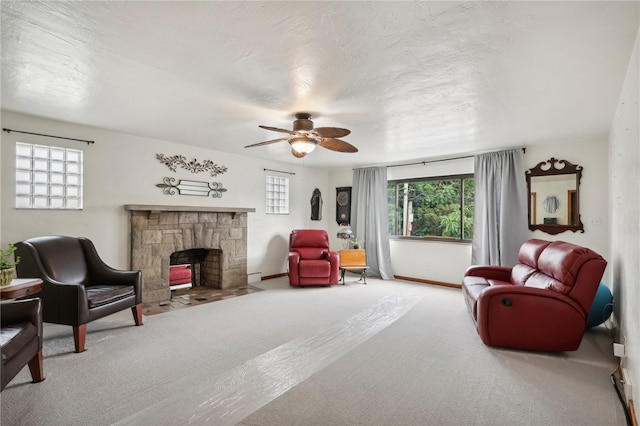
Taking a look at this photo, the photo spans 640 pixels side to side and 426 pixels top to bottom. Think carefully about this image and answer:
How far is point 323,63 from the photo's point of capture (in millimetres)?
2232

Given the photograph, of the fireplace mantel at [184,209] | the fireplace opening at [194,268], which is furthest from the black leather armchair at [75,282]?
the fireplace opening at [194,268]

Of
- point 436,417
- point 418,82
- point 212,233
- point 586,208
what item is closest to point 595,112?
point 586,208

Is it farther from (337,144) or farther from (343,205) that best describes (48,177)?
(343,205)

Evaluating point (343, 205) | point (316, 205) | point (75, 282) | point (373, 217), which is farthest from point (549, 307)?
point (316, 205)

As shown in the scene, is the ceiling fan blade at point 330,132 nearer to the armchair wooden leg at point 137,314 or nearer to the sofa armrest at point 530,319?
the sofa armrest at point 530,319

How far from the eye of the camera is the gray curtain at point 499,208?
4637 mm

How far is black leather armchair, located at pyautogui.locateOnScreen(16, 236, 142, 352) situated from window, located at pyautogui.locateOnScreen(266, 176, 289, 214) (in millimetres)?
3130

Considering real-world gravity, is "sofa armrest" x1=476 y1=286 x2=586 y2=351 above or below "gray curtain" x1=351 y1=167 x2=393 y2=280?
below

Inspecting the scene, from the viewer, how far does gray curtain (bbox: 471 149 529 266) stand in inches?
183

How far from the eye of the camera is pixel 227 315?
3826 millimetres

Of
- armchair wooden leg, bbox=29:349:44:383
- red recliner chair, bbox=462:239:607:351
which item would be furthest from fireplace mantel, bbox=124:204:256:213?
red recliner chair, bbox=462:239:607:351

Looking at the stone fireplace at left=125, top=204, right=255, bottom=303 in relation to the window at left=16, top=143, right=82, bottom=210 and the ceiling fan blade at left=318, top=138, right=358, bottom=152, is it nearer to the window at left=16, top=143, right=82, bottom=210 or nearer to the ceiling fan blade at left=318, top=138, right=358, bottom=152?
the window at left=16, top=143, right=82, bottom=210

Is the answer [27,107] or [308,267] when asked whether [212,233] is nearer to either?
[308,267]

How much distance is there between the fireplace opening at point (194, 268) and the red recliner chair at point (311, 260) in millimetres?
1334
